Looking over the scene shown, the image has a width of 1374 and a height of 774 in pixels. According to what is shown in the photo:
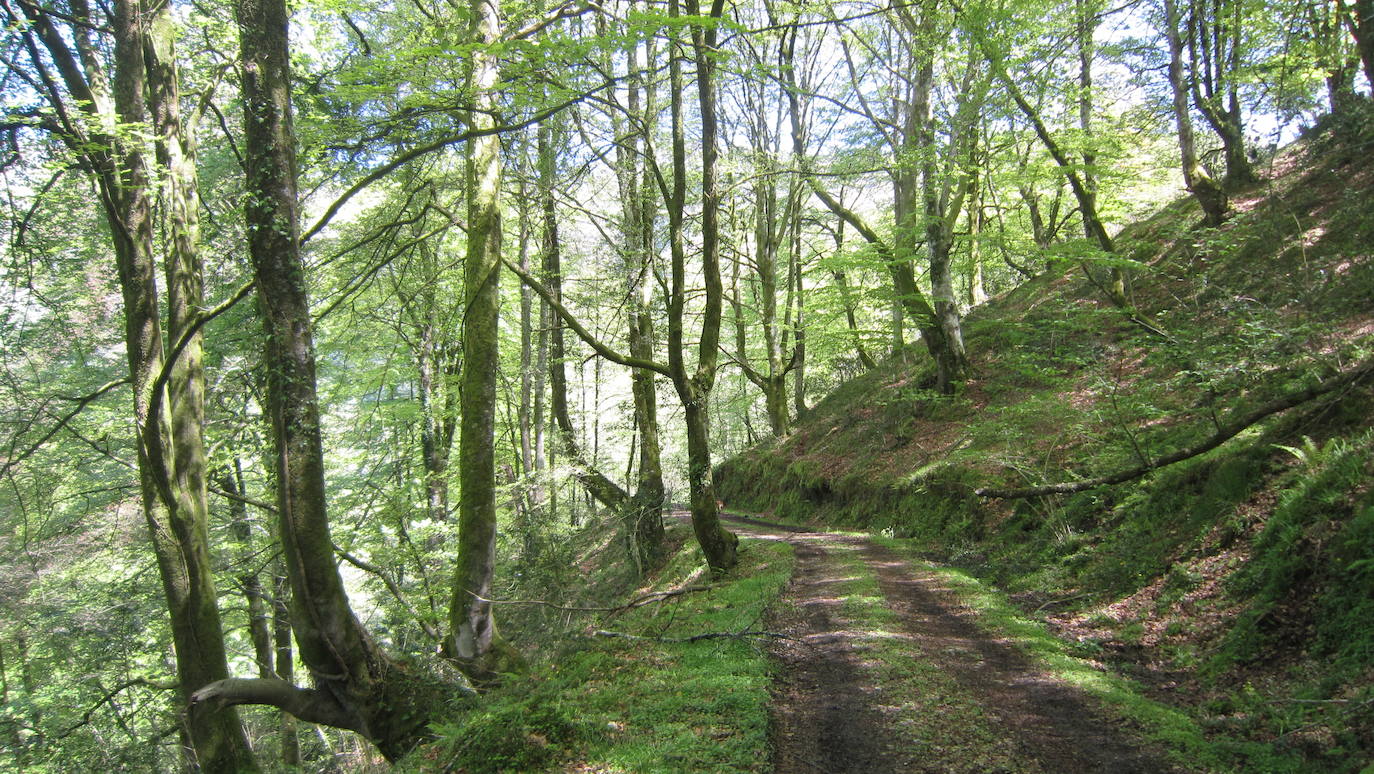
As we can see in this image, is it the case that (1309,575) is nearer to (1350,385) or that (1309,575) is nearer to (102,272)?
(1350,385)

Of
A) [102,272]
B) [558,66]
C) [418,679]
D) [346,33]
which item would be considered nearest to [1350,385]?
[558,66]

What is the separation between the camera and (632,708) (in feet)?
16.6

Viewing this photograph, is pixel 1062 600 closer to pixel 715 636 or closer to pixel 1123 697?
pixel 1123 697

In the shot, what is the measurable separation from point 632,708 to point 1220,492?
6.33m

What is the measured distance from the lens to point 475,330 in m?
7.20

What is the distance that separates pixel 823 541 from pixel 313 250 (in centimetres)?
1141

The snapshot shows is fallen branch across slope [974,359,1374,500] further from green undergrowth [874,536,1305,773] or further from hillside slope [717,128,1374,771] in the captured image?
green undergrowth [874,536,1305,773]

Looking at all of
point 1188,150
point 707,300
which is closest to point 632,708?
point 707,300

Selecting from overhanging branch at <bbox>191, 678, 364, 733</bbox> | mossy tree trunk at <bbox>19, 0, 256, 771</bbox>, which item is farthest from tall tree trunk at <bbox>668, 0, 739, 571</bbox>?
mossy tree trunk at <bbox>19, 0, 256, 771</bbox>

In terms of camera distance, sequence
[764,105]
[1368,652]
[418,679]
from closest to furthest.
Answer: [1368,652]
[418,679]
[764,105]

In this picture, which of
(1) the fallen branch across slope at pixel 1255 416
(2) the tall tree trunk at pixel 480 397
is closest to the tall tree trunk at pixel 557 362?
(2) the tall tree trunk at pixel 480 397

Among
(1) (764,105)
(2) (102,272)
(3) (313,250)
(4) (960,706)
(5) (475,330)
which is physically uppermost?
(1) (764,105)

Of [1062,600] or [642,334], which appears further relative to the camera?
[642,334]

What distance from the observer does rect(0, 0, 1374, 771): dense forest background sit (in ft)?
18.9
